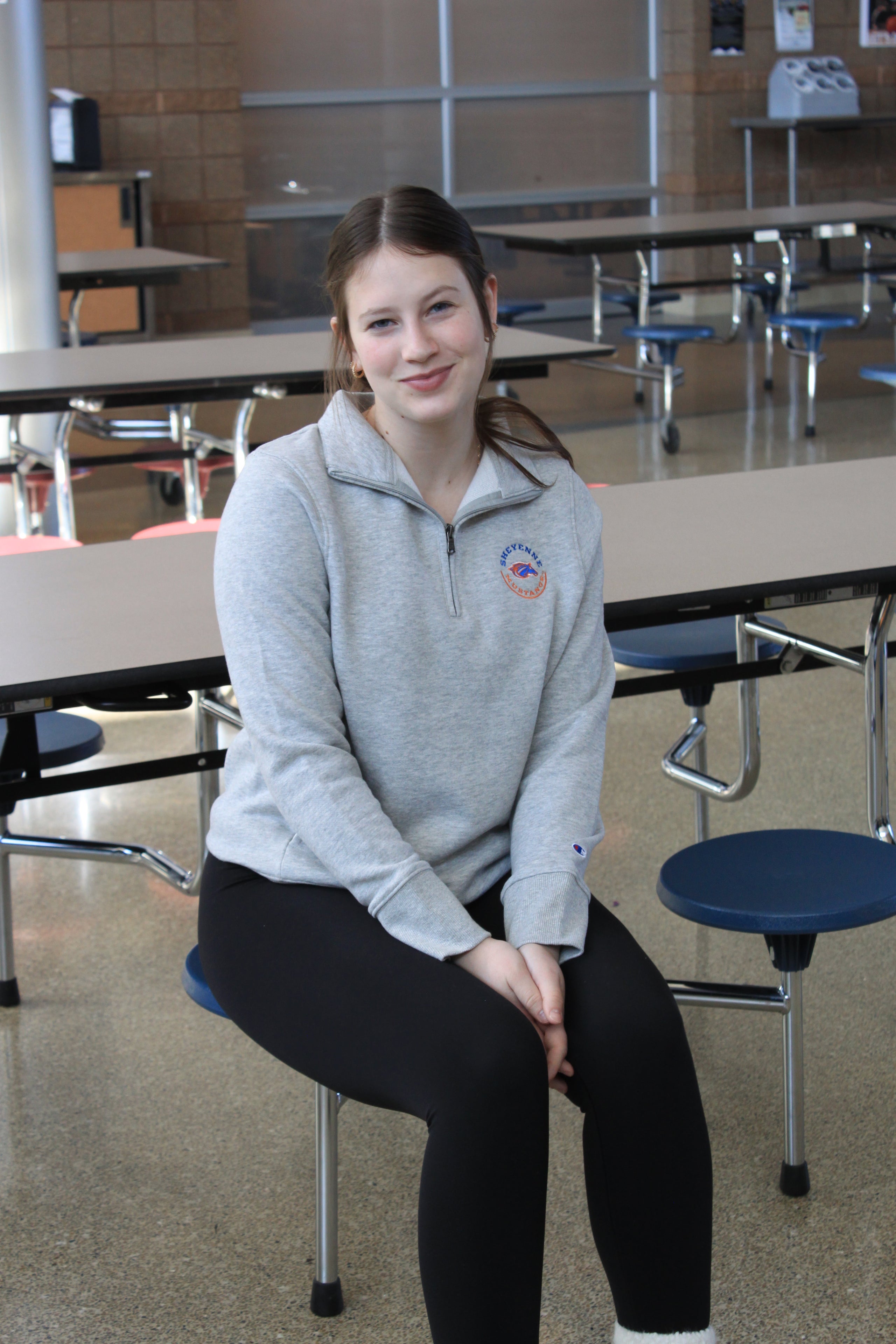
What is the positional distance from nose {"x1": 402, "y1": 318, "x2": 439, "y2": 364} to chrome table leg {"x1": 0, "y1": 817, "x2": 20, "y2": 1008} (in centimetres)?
105

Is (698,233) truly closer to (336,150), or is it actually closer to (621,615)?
(336,150)

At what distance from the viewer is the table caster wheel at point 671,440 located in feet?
19.3

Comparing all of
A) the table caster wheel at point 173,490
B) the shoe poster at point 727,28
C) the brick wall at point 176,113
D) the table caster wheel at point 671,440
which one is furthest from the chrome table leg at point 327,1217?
the shoe poster at point 727,28

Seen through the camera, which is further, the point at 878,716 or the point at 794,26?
the point at 794,26

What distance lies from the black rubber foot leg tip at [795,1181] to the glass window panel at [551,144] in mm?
8644

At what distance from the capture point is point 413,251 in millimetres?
1380

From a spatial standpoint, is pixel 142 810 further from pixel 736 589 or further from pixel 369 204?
pixel 369 204

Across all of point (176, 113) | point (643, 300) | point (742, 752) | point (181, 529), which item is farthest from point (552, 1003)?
point (176, 113)

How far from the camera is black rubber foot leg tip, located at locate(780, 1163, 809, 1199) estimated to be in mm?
1672

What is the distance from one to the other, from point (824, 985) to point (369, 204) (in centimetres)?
133

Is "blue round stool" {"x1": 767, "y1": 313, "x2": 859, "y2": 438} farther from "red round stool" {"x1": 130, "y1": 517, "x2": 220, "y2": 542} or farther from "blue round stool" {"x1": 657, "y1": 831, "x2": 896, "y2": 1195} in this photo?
"blue round stool" {"x1": 657, "y1": 831, "x2": 896, "y2": 1195}

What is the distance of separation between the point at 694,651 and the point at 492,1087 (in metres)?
1.09

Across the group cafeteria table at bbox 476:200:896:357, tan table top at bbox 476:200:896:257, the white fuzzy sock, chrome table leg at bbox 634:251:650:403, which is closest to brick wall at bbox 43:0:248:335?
tan table top at bbox 476:200:896:257

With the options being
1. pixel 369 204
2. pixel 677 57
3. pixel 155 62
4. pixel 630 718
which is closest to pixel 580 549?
pixel 369 204
